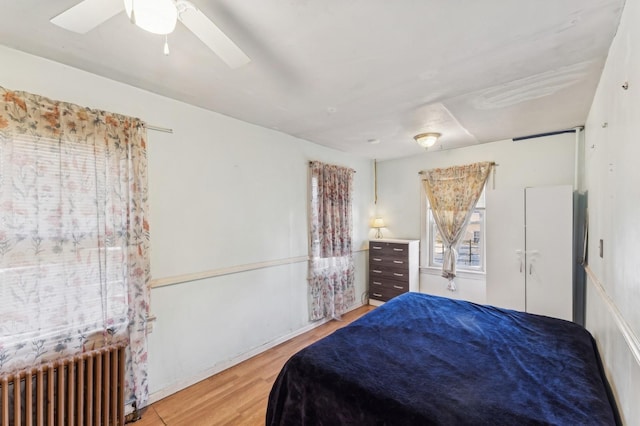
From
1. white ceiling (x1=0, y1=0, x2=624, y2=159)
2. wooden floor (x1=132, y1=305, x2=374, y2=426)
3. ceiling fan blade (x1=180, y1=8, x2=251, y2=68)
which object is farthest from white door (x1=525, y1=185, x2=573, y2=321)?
ceiling fan blade (x1=180, y1=8, x2=251, y2=68)

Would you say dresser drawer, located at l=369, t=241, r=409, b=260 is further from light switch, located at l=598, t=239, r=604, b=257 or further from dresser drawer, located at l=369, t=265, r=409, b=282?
light switch, located at l=598, t=239, r=604, b=257

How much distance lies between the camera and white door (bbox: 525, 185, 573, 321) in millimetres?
2945

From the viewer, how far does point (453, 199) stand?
4.05 m

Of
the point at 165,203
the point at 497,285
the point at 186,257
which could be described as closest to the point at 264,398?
the point at 186,257

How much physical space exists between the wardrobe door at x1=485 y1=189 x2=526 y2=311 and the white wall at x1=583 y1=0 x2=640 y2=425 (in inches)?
52.7

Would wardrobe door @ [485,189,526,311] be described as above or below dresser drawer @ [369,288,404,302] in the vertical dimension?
above

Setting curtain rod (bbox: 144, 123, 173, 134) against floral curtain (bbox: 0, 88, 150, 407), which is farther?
curtain rod (bbox: 144, 123, 173, 134)

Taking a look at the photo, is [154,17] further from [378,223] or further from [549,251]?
[378,223]

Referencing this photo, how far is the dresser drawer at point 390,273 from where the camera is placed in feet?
13.8

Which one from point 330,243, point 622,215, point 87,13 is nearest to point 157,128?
point 87,13

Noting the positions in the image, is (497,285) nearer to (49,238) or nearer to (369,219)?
(369,219)

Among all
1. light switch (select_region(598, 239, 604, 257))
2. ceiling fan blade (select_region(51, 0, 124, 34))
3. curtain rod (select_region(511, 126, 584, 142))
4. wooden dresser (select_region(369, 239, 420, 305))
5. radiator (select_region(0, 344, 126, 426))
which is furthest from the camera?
wooden dresser (select_region(369, 239, 420, 305))

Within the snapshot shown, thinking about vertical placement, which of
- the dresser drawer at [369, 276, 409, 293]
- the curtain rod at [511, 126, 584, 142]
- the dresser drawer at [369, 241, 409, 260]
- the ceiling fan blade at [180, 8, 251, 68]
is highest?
the curtain rod at [511, 126, 584, 142]

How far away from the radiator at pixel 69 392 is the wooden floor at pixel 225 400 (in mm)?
325
